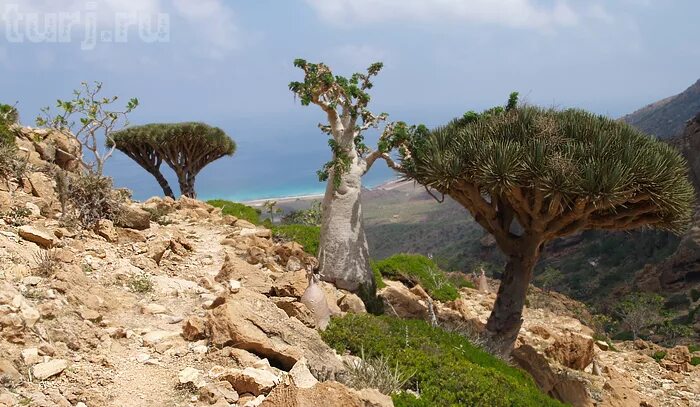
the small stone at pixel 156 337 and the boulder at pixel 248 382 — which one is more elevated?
the small stone at pixel 156 337

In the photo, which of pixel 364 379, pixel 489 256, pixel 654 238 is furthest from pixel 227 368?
pixel 489 256

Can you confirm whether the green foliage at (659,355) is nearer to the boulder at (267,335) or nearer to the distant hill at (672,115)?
the boulder at (267,335)

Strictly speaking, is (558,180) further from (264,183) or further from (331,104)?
(264,183)

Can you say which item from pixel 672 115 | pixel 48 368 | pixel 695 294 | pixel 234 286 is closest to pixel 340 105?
pixel 234 286

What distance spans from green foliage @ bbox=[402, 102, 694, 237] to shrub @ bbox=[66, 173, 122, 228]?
16.0ft

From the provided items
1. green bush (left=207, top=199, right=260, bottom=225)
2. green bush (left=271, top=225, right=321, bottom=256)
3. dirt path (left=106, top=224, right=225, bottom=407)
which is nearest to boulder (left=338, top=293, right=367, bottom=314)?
dirt path (left=106, top=224, right=225, bottom=407)

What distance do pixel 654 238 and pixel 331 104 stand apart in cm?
3151

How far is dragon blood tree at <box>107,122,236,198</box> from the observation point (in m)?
24.2

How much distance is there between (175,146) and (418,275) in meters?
14.0

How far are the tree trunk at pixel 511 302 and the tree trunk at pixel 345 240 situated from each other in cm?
217

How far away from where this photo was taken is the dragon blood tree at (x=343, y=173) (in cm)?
973

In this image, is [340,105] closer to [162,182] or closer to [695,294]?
[162,182]

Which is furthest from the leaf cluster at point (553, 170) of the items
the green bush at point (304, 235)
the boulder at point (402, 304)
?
the green bush at point (304, 235)

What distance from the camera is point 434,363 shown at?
6629 mm
